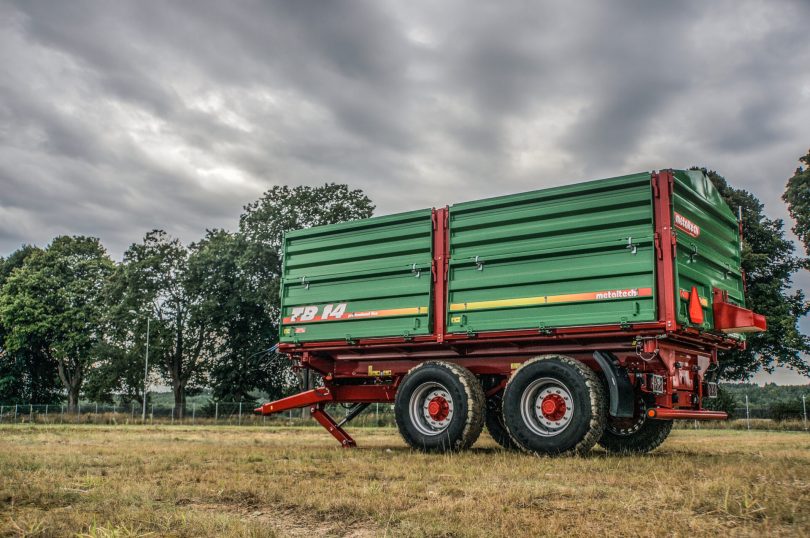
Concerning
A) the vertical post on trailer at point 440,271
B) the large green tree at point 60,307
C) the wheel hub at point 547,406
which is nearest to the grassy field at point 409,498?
the wheel hub at point 547,406

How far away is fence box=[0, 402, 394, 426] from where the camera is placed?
101ft

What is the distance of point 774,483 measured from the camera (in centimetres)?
611

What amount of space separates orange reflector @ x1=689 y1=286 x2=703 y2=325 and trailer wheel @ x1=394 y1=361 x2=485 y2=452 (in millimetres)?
2951

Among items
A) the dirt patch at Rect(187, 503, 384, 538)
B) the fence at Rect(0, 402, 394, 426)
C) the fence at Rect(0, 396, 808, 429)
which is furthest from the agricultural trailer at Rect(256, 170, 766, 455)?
the fence at Rect(0, 402, 394, 426)

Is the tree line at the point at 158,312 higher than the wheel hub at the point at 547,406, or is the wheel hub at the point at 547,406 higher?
the tree line at the point at 158,312

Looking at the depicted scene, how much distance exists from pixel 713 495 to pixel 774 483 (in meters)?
0.96

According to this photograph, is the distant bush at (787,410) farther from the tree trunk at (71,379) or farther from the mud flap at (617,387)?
the tree trunk at (71,379)

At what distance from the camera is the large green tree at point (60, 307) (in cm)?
5056

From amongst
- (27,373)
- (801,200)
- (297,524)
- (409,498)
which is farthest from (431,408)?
(27,373)

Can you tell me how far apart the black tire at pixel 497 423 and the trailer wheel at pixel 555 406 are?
1.54 m

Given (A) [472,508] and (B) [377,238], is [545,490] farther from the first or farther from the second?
(B) [377,238]

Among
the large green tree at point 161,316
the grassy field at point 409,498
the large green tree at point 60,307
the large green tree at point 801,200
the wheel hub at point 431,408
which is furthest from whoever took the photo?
the large green tree at point 60,307

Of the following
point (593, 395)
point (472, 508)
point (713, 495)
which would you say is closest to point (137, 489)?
point (472, 508)

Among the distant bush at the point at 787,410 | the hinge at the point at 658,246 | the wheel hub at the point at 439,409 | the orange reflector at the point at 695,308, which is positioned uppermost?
the hinge at the point at 658,246
